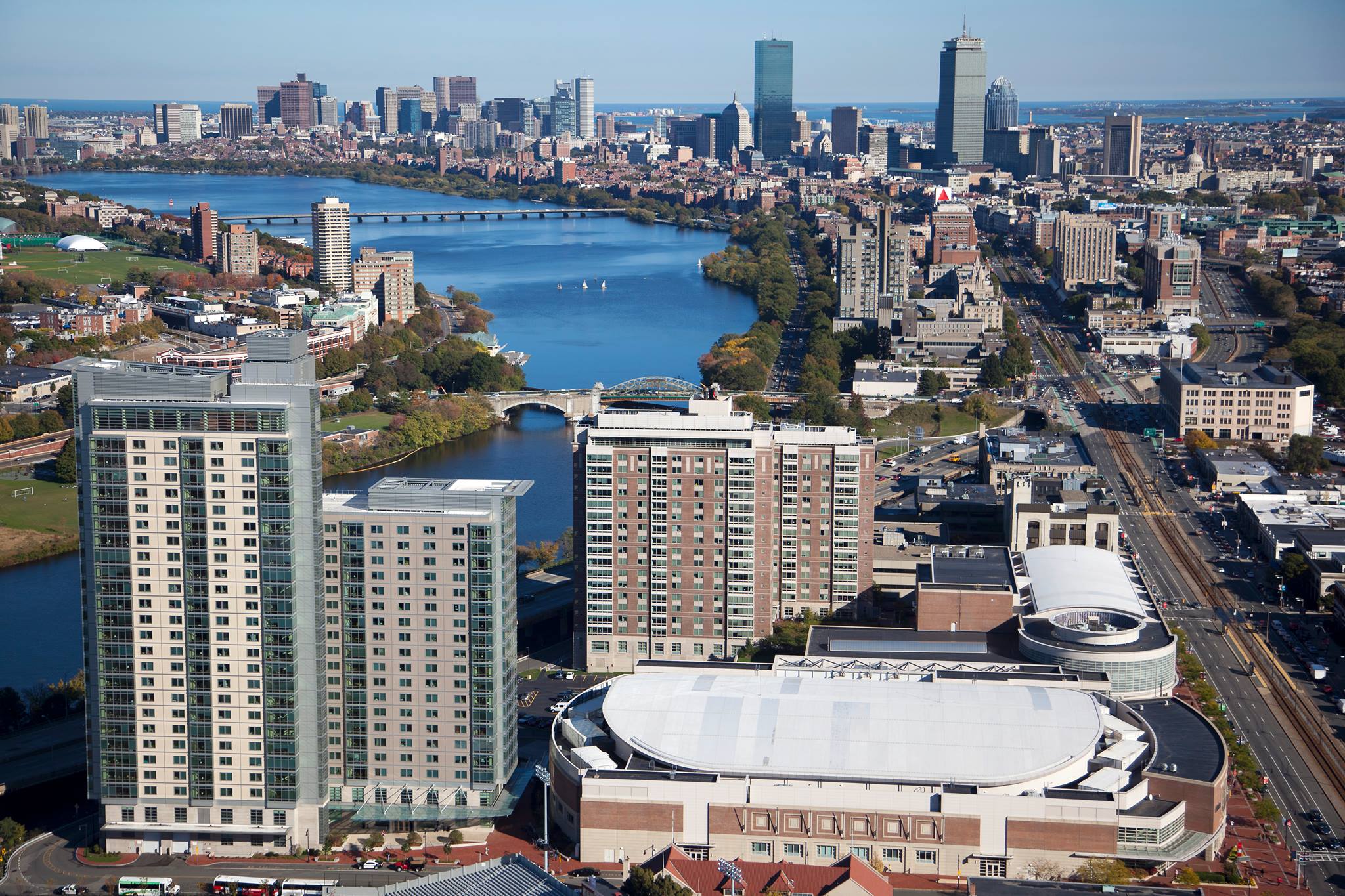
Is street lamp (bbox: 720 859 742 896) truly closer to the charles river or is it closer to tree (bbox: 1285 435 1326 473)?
the charles river

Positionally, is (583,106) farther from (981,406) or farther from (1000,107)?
(981,406)

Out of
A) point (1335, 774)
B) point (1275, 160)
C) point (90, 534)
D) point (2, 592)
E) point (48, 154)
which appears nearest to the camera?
point (90, 534)

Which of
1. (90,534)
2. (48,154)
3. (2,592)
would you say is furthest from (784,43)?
(90,534)

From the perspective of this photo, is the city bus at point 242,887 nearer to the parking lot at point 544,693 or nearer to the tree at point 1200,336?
the parking lot at point 544,693

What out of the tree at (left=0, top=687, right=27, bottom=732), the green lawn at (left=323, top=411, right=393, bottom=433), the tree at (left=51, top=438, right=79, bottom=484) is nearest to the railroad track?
the tree at (left=0, top=687, right=27, bottom=732)

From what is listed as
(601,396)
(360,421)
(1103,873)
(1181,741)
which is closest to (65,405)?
(360,421)

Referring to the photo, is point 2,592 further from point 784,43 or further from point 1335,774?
point 784,43
